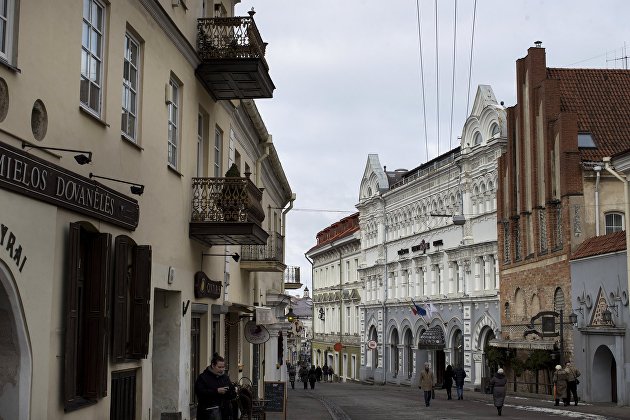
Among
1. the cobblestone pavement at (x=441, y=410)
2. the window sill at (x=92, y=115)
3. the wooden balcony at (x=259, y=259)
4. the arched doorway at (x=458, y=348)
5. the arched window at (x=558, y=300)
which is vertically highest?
the window sill at (x=92, y=115)

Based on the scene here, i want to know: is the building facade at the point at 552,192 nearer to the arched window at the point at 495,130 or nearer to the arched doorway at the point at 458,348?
the arched window at the point at 495,130

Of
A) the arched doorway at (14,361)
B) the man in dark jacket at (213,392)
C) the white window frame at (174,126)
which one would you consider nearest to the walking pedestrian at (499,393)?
the white window frame at (174,126)

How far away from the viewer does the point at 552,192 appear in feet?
132

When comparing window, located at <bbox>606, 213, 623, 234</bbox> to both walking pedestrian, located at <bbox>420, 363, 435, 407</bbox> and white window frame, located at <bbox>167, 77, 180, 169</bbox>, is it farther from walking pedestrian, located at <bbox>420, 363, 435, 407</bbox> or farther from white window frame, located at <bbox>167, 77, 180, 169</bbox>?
white window frame, located at <bbox>167, 77, 180, 169</bbox>

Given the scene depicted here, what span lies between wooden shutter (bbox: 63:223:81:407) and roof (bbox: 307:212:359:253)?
213 feet

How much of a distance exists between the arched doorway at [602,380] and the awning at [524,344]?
9.85 feet

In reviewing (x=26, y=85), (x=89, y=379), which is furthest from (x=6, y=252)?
(x=89, y=379)

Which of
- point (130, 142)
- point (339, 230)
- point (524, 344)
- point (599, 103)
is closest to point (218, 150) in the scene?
point (130, 142)

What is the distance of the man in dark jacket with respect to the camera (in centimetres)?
1322

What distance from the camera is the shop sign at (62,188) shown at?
29.8 feet

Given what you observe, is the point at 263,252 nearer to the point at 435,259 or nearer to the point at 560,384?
the point at 560,384

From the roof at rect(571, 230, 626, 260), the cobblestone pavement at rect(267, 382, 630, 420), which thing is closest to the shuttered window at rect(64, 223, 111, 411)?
the cobblestone pavement at rect(267, 382, 630, 420)

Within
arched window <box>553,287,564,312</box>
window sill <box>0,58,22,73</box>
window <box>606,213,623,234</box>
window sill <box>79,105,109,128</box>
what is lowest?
arched window <box>553,287,564,312</box>

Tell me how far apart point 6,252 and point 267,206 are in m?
23.8
